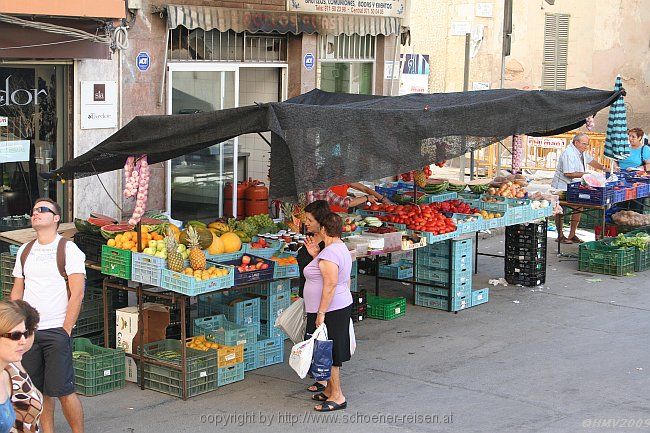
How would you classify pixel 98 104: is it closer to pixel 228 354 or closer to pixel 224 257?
pixel 224 257

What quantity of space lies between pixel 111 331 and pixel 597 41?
770 inches

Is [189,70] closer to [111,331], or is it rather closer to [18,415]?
[111,331]

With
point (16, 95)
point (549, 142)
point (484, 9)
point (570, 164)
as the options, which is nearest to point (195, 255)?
point (16, 95)

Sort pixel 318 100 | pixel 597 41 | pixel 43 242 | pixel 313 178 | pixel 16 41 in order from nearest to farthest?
A: pixel 43 242 → pixel 313 178 → pixel 16 41 → pixel 318 100 → pixel 597 41

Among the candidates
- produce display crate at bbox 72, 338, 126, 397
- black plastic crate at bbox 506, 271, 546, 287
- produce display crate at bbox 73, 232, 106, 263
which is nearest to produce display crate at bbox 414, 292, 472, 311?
black plastic crate at bbox 506, 271, 546, 287

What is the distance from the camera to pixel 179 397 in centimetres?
935

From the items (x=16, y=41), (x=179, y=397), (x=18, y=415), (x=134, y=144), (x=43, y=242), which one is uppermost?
(x=16, y=41)

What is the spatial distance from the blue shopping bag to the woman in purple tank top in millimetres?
87

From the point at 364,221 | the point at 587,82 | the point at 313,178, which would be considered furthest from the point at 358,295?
the point at 587,82

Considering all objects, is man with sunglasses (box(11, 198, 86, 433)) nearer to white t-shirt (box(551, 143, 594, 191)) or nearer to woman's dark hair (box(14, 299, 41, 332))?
woman's dark hair (box(14, 299, 41, 332))

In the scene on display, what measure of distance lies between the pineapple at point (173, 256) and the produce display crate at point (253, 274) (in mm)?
618

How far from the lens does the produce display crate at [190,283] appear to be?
9.11m

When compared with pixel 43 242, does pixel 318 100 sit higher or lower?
higher

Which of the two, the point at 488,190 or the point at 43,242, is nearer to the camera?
the point at 43,242
